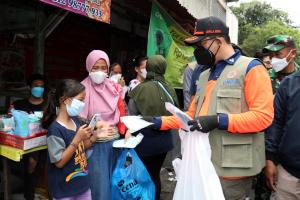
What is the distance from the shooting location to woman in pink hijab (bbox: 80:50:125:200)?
319 cm

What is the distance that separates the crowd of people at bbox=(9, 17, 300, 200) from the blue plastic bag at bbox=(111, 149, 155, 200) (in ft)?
0.30

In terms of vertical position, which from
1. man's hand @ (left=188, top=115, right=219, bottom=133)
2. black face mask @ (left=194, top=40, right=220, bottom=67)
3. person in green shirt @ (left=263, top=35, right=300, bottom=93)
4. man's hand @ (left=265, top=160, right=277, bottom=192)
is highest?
person in green shirt @ (left=263, top=35, right=300, bottom=93)

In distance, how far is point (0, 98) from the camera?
516 centimetres

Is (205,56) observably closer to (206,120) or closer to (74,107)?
(206,120)

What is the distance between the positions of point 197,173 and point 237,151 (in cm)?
30

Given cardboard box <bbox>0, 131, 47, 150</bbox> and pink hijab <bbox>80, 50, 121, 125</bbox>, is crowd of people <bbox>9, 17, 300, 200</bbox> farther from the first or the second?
cardboard box <bbox>0, 131, 47, 150</bbox>

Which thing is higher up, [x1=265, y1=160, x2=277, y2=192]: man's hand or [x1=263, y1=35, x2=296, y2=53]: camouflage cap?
[x1=263, y1=35, x2=296, y2=53]: camouflage cap

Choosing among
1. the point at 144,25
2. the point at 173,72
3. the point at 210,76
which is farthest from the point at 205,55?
the point at 144,25

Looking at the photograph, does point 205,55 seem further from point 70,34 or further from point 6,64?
point 70,34

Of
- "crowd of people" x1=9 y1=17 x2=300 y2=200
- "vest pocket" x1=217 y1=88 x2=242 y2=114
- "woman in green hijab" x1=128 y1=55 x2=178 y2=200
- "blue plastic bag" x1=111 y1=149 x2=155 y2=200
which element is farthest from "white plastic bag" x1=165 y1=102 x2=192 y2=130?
"woman in green hijab" x1=128 y1=55 x2=178 y2=200

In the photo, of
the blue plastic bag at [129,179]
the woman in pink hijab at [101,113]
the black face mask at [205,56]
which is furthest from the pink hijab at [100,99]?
the black face mask at [205,56]

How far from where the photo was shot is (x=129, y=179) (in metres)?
3.23

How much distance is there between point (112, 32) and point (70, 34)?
145 cm

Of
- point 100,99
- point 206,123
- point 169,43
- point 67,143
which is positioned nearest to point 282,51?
point 206,123
